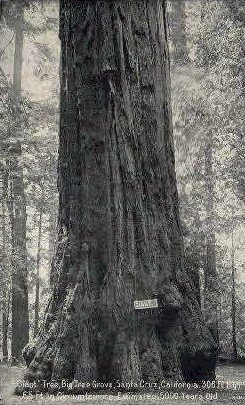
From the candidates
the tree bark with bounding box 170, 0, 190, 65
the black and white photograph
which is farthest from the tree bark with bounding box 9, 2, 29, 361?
the black and white photograph

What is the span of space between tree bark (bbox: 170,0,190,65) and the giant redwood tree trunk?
861 cm

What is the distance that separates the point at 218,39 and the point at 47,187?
23.3 feet

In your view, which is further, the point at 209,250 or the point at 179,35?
the point at 179,35

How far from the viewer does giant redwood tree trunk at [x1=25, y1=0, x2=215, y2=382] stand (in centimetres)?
415

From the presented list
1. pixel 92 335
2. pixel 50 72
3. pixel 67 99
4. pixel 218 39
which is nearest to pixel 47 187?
pixel 50 72

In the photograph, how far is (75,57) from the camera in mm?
4895

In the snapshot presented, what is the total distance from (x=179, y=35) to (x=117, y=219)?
36.9 feet

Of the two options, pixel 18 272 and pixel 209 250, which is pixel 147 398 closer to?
pixel 18 272

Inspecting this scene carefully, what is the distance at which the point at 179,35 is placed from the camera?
14.2 metres

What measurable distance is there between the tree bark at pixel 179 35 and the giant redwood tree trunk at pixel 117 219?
8613 mm

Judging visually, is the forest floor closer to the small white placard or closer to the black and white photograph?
the black and white photograph

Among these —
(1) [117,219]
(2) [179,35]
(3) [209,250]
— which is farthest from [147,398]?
(2) [179,35]

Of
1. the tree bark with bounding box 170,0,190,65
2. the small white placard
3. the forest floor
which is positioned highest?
the tree bark with bounding box 170,0,190,65

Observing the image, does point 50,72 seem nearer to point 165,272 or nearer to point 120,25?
point 120,25
